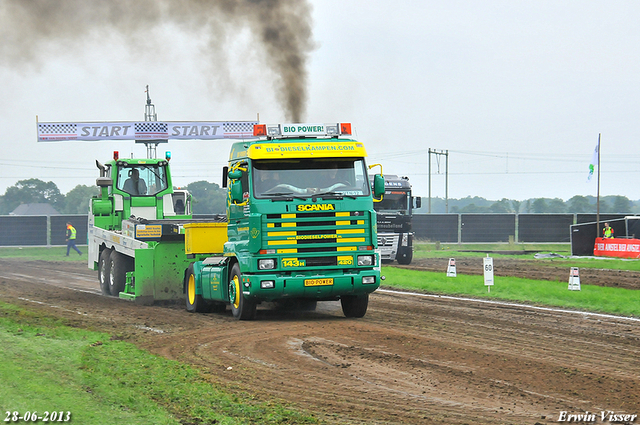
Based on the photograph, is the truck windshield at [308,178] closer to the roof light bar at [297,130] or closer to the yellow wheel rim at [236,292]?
the roof light bar at [297,130]

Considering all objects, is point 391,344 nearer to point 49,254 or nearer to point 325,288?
point 325,288

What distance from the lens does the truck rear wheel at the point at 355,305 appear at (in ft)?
48.1

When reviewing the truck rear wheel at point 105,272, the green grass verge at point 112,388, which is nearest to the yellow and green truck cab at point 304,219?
the green grass verge at point 112,388

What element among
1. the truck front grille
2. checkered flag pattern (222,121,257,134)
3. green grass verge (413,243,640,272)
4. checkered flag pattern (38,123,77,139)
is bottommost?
green grass verge (413,243,640,272)

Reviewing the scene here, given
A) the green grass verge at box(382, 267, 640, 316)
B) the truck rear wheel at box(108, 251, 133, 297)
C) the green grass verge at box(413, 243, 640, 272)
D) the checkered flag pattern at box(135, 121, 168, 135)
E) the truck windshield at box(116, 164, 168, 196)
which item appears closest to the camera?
the green grass verge at box(382, 267, 640, 316)

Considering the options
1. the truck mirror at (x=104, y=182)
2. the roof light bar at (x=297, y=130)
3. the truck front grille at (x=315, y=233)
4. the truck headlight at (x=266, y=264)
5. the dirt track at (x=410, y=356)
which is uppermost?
the roof light bar at (x=297, y=130)

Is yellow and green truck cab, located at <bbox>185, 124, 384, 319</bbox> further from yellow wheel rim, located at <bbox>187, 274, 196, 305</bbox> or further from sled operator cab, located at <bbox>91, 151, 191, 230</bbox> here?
sled operator cab, located at <bbox>91, 151, 191, 230</bbox>

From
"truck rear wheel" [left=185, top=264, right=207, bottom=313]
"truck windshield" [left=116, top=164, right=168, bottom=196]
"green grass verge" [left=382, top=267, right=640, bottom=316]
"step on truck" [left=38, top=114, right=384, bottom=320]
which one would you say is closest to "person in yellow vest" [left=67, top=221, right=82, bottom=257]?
"truck windshield" [left=116, top=164, right=168, bottom=196]

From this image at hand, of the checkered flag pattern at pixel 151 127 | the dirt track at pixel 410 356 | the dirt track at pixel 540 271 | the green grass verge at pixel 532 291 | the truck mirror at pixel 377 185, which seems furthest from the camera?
the checkered flag pattern at pixel 151 127

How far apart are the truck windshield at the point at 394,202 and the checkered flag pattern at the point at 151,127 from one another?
58.5 feet

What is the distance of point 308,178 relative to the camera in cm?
1338

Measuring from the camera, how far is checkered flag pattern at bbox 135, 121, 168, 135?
43.8 meters

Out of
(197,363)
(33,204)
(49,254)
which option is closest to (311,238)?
(197,363)

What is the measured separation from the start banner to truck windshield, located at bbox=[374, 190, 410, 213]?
46.7 ft
